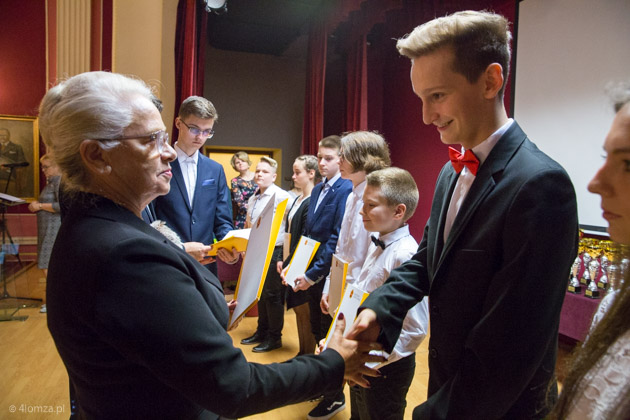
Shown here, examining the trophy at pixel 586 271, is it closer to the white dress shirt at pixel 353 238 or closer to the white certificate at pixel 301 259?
the white dress shirt at pixel 353 238

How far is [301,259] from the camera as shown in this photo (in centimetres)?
240

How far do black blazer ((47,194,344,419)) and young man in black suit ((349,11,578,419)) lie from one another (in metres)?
0.35

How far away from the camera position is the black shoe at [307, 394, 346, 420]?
248 centimetres

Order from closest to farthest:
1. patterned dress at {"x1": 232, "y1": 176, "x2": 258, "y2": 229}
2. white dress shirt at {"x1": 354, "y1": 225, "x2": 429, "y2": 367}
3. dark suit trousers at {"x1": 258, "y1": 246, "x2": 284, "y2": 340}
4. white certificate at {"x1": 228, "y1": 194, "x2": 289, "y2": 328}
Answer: white certificate at {"x1": 228, "y1": 194, "x2": 289, "y2": 328} → white dress shirt at {"x1": 354, "y1": 225, "x2": 429, "y2": 367} → dark suit trousers at {"x1": 258, "y1": 246, "x2": 284, "y2": 340} → patterned dress at {"x1": 232, "y1": 176, "x2": 258, "y2": 229}

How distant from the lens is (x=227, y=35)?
6770 millimetres

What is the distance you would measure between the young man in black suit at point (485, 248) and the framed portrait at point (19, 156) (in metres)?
6.46

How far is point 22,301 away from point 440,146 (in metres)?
5.51

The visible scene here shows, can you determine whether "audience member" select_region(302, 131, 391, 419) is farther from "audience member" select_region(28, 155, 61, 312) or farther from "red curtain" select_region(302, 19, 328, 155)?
"red curtain" select_region(302, 19, 328, 155)

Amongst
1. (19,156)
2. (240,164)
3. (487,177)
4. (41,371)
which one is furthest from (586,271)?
(19,156)

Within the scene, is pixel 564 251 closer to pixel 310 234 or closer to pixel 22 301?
pixel 310 234

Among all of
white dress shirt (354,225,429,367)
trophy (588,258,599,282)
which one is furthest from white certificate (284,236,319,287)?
trophy (588,258,599,282)

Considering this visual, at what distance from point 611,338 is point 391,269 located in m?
1.10

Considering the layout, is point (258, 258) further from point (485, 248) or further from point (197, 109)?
point (197, 109)

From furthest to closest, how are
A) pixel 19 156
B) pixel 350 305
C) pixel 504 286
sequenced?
1. pixel 19 156
2. pixel 350 305
3. pixel 504 286
